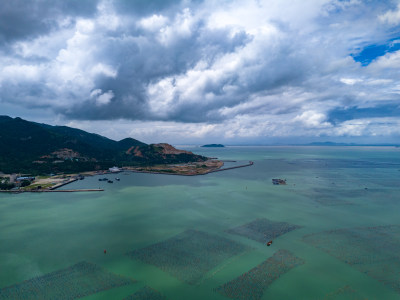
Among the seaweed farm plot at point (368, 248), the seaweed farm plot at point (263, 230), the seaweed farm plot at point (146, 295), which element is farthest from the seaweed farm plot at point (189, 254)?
the seaweed farm plot at point (368, 248)

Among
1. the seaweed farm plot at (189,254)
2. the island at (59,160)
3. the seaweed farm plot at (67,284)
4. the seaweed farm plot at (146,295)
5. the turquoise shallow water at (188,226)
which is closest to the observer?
the seaweed farm plot at (146,295)

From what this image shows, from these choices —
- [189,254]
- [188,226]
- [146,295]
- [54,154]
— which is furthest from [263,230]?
[54,154]

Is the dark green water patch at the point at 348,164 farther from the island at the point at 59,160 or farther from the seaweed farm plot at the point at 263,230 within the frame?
the seaweed farm plot at the point at 263,230

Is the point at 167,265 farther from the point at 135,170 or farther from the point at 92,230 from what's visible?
the point at 135,170

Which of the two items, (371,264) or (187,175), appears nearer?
(371,264)

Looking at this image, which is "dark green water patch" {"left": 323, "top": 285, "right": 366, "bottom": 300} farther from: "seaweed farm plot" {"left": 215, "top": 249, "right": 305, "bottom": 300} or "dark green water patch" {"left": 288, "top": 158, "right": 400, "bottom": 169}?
"dark green water patch" {"left": 288, "top": 158, "right": 400, "bottom": 169}

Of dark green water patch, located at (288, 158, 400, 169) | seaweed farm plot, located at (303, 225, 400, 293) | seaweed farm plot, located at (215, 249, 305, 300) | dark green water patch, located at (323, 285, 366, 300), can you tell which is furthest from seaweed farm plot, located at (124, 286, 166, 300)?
dark green water patch, located at (288, 158, 400, 169)

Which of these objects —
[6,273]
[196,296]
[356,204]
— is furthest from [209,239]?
[356,204]
